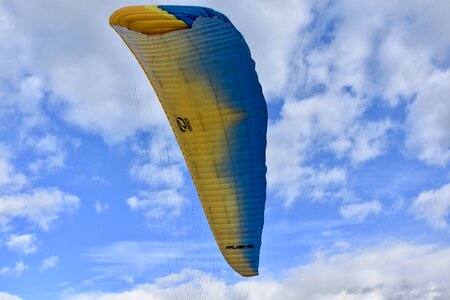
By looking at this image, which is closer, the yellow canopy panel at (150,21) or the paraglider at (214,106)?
the yellow canopy panel at (150,21)

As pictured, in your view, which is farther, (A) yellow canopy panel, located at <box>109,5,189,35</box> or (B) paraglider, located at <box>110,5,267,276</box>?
(B) paraglider, located at <box>110,5,267,276</box>

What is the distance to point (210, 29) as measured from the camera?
94.1 ft

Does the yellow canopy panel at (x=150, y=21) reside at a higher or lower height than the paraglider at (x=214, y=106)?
higher

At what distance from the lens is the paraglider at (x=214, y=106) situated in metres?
28.7

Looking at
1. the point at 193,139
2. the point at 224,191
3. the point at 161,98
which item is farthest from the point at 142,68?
the point at 224,191

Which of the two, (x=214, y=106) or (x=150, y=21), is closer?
(x=150, y=21)

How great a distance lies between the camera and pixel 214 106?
29.8 m

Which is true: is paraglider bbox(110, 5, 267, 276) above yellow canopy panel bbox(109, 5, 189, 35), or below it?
below

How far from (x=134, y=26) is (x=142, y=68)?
2968mm

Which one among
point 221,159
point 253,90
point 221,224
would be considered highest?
point 253,90

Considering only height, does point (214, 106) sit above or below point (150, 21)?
below

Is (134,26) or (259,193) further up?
(134,26)

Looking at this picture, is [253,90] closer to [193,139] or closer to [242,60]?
[242,60]

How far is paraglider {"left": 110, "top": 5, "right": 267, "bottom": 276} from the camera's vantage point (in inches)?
1131
